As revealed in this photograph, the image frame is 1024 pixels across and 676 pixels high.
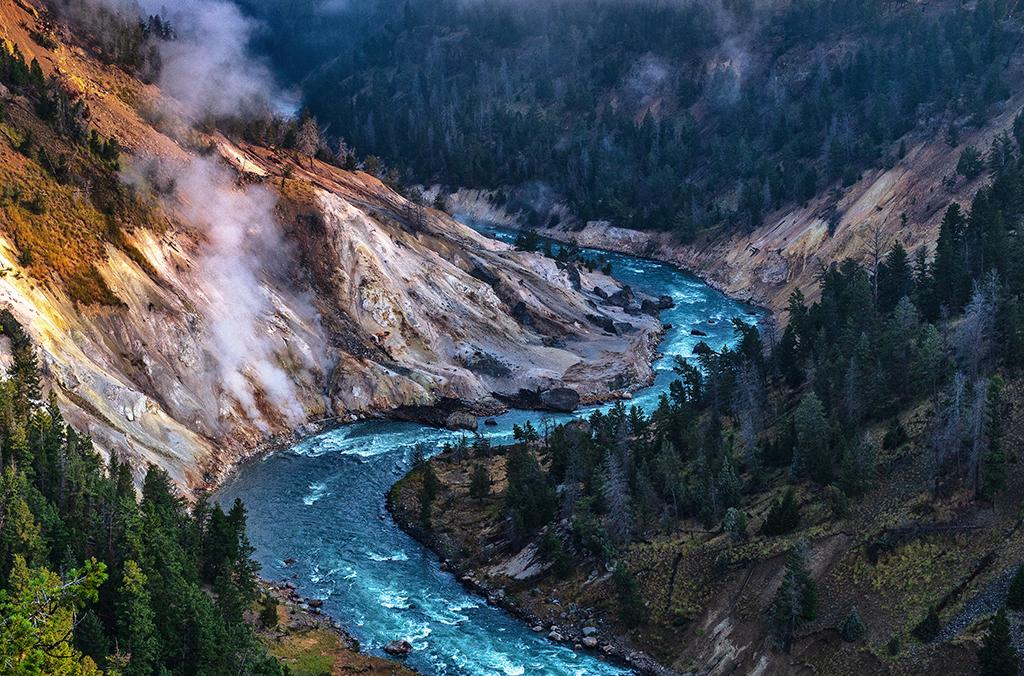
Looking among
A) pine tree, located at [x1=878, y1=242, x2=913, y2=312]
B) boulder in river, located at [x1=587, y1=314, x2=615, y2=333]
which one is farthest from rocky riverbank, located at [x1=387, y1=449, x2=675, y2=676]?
pine tree, located at [x1=878, y1=242, x2=913, y2=312]

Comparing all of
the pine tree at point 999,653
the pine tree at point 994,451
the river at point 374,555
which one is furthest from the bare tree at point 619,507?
the pine tree at point 999,653

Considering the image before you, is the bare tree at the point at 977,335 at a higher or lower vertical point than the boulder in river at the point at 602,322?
lower

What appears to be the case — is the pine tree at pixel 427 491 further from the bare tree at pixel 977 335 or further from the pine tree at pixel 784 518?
the bare tree at pixel 977 335

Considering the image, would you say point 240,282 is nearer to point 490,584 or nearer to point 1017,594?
point 490,584

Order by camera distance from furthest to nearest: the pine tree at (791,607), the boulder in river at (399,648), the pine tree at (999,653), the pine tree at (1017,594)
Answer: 1. the boulder in river at (399,648)
2. the pine tree at (791,607)
3. the pine tree at (1017,594)
4. the pine tree at (999,653)

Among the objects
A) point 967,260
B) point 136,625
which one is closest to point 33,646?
point 136,625

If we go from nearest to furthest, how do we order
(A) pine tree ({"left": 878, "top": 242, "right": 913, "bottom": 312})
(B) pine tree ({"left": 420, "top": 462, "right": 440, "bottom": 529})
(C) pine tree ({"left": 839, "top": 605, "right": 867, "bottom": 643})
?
(C) pine tree ({"left": 839, "top": 605, "right": 867, "bottom": 643}) < (B) pine tree ({"left": 420, "top": 462, "right": 440, "bottom": 529}) < (A) pine tree ({"left": 878, "top": 242, "right": 913, "bottom": 312})

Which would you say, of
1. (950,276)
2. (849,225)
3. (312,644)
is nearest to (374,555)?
(312,644)

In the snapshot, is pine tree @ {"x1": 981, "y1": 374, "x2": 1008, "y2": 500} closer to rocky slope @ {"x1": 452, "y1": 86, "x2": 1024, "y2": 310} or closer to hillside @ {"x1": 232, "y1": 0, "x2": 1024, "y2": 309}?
rocky slope @ {"x1": 452, "y1": 86, "x2": 1024, "y2": 310}
